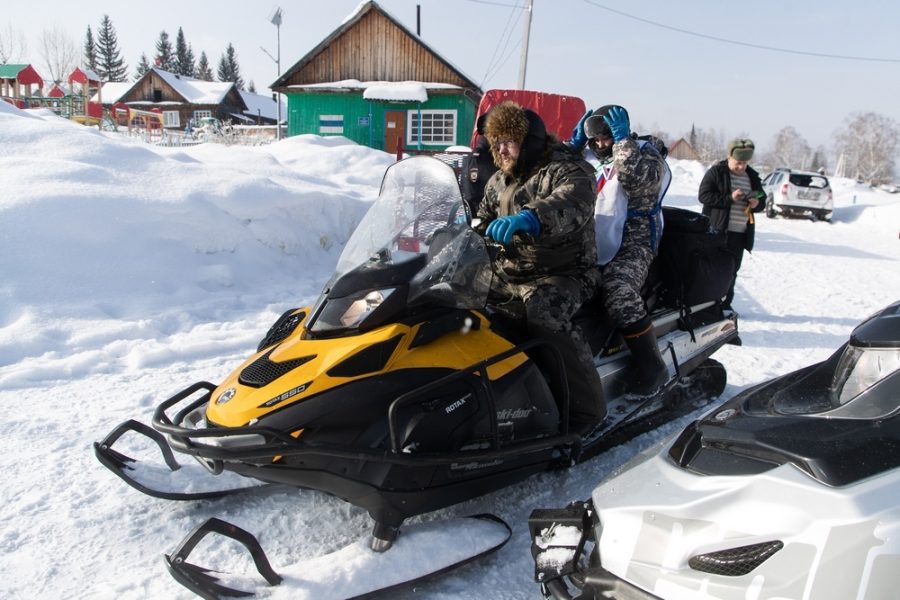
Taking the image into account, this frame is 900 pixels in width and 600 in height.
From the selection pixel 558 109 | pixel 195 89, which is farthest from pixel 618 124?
pixel 195 89

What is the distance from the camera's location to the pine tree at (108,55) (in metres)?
74.1

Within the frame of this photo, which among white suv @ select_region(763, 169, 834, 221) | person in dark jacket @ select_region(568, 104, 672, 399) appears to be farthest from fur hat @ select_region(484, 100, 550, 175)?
white suv @ select_region(763, 169, 834, 221)

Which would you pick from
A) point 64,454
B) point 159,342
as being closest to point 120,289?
point 159,342

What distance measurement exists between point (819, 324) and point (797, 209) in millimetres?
13881

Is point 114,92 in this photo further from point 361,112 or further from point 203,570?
point 203,570

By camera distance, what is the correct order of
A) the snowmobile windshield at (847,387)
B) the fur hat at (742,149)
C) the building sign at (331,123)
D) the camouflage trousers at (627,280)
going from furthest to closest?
the building sign at (331,123) < the fur hat at (742,149) < the camouflage trousers at (627,280) < the snowmobile windshield at (847,387)

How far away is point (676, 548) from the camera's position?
5.46ft

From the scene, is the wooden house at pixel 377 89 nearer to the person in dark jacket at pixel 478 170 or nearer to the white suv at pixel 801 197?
the white suv at pixel 801 197

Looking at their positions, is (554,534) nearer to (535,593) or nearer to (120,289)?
(535,593)

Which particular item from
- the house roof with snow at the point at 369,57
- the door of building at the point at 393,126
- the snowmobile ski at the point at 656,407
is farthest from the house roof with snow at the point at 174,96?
the snowmobile ski at the point at 656,407

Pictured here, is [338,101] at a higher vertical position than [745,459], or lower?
higher

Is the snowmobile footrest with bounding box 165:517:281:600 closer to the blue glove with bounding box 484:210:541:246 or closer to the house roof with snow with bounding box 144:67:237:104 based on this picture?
the blue glove with bounding box 484:210:541:246

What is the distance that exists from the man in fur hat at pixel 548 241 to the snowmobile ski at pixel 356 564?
78cm

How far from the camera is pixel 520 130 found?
288cm
